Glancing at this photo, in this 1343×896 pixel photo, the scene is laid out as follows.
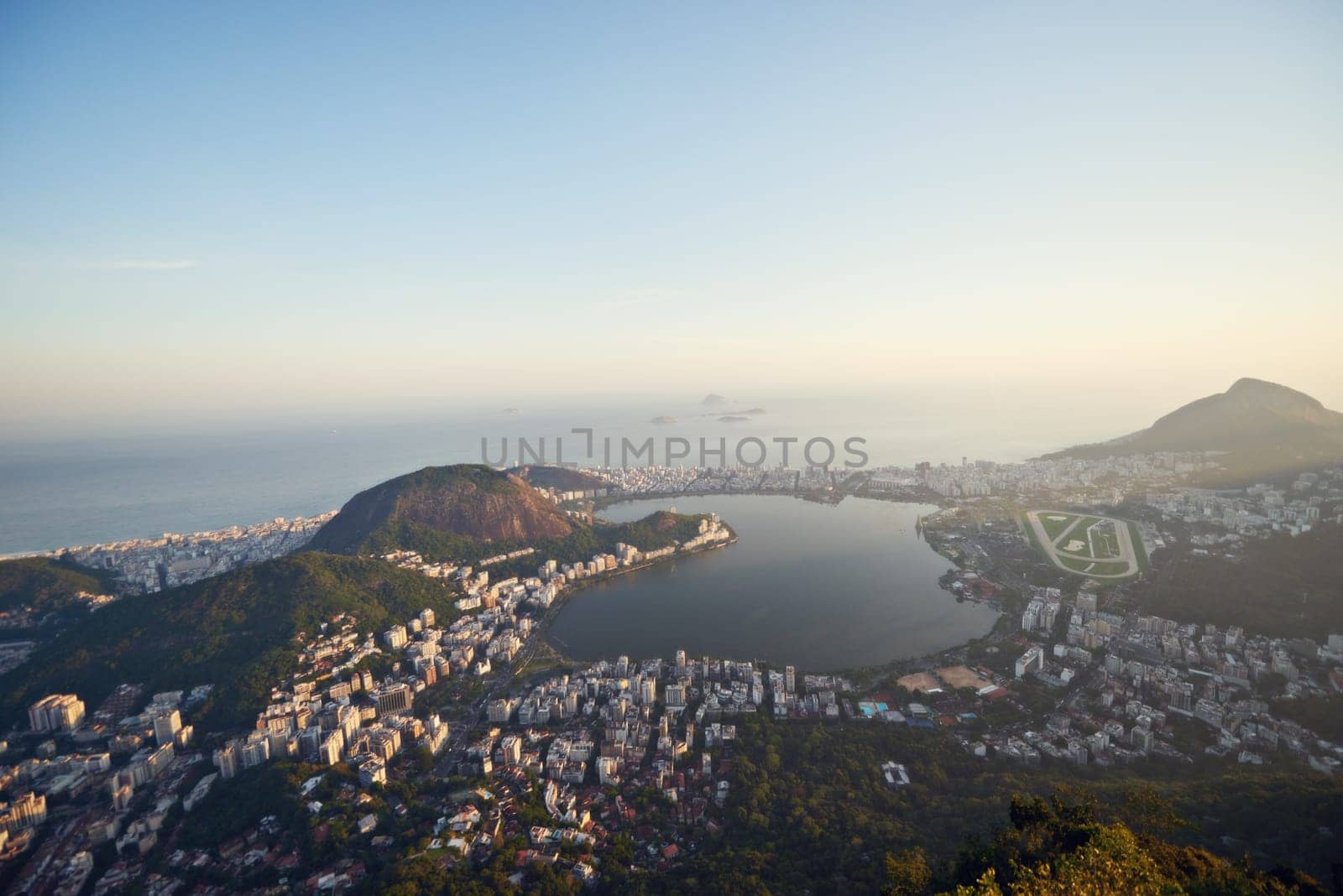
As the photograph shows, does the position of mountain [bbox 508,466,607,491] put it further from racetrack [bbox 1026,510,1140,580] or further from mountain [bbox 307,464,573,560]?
racetrack [bbox 1026,510,1140,580]

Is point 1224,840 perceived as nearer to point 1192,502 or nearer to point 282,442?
point 1192,502

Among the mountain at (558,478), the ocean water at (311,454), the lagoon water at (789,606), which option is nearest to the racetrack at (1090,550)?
the lagoon water at (789,606)

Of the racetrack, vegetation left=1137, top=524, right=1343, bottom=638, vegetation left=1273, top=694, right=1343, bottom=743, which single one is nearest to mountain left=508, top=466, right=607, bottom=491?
the racetrack

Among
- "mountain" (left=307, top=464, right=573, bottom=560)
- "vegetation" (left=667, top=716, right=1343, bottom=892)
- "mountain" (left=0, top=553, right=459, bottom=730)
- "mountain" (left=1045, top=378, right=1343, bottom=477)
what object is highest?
"mountain" (left=1045, top=378, right=1343, bottom=477)

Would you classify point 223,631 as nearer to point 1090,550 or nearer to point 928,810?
point 928,810

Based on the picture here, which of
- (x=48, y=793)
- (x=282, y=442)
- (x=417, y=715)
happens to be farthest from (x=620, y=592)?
(x=282, y=442)

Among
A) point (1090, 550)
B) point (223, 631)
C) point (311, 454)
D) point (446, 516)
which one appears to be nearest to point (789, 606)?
point (1090, 550)
